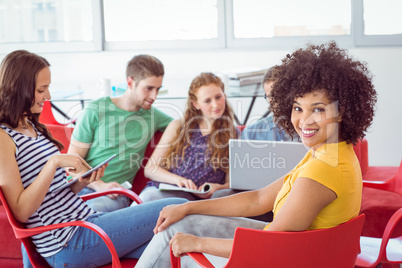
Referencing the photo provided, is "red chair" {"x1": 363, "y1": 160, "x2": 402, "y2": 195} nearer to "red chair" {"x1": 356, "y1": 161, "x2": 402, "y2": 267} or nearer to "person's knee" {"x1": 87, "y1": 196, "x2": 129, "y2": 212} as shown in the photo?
"red chair" {"x1": 356, "y1": 161, "x2": 402, "y2": 267}

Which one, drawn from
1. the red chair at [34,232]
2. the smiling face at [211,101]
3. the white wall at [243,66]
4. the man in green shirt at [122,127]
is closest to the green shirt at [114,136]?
the man in green shirt at [122,127]

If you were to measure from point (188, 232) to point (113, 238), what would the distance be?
388mm

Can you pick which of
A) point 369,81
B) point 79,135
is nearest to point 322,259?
point 369,81

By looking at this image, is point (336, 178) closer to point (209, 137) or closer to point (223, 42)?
point (209, 137)

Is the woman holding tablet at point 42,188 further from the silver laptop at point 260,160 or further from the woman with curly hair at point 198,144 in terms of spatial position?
the woman with curly hair at point 198,144

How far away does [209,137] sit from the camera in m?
2.75

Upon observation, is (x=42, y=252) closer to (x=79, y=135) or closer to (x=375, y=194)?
(x=79, y=135)

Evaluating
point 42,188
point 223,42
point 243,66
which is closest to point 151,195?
A: point 42,188

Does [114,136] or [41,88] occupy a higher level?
[41,88]

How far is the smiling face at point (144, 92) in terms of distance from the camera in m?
2.88

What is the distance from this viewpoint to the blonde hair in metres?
2.71

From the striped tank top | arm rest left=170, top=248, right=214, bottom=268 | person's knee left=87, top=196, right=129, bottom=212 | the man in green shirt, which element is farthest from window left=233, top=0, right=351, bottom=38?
arm rest left=170, top=248, right=214, bottom=268

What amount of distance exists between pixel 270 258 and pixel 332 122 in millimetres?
441

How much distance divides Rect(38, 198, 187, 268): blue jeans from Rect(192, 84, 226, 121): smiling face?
0.87m
